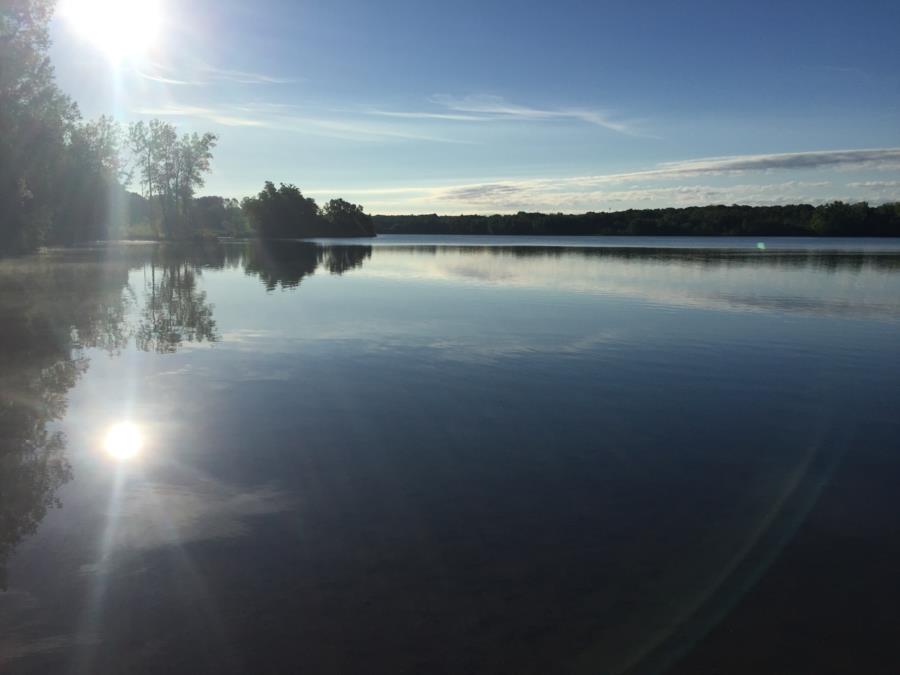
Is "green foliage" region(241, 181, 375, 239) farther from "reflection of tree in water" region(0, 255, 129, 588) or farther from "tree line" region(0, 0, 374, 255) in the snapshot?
"reflection of tree in water" region(0, 255, 129, 588)

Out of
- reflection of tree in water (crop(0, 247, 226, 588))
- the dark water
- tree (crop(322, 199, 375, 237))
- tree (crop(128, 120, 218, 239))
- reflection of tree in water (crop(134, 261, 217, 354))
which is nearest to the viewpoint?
the dark water

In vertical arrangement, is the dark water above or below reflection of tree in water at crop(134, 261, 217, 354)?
below

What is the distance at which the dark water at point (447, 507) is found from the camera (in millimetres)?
5297

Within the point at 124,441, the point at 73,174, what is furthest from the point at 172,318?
the point at 73,174

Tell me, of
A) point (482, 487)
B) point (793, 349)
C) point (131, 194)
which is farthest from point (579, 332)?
point (131, 194)

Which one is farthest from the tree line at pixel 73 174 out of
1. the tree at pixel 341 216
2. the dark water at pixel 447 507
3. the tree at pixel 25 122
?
the dark water at pixel 447 507

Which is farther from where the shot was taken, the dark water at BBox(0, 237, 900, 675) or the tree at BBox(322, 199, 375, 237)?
the tree at BBox(322, 199, 375, 237)

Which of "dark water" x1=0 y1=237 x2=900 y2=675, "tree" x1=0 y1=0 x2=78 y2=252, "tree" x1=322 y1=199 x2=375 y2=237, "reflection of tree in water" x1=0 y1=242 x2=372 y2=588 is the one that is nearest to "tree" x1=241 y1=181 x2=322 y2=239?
"tree" x1=322 y1=199 x2=375 y2=237

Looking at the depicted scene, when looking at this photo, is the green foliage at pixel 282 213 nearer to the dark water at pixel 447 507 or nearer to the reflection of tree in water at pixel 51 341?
the reflection of tree in water at pixel 51 341

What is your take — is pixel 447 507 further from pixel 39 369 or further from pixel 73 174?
pixel 73 174

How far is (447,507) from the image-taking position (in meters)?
7.74

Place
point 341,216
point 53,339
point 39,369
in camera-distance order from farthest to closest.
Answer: point 341,216
point 53,339
point 39,369

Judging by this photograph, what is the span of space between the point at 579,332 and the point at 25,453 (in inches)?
607

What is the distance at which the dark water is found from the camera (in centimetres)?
530
